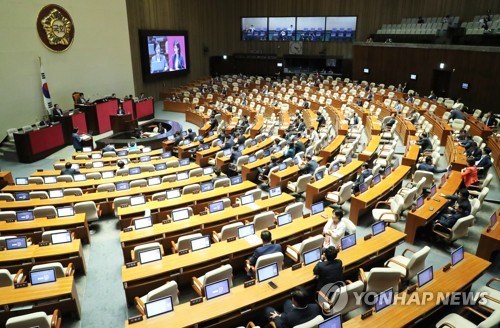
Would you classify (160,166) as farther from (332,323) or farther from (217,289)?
(332,323)

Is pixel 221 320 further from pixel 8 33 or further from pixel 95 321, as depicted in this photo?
pixel 8 33

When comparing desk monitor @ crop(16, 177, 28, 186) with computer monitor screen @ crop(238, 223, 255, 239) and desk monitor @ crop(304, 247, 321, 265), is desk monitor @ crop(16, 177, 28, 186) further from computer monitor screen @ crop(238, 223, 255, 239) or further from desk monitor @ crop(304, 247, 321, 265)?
desk monitor @ crop(304, 247, 321, 265)

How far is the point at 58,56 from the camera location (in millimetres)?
17438

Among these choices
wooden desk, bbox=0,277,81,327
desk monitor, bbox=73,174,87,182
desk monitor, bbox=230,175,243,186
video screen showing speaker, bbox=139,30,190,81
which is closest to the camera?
wooden desk, bbox=0,277,81,327

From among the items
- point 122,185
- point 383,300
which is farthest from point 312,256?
point 122,185

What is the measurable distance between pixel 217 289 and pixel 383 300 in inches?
88.0

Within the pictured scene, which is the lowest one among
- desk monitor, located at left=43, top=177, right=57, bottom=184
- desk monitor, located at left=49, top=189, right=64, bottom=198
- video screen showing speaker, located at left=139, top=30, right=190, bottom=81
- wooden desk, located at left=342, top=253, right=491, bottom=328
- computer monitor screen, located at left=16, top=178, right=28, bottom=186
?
computer monitor screen, located at left=16, top=178, right=28, bottom=186

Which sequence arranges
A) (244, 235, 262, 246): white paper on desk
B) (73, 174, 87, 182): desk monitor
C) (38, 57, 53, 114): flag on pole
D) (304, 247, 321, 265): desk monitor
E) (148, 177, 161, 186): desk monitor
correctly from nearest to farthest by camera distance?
(304, 247, 321, 265): desk monitor, (244, 235, 262, 246): white paper on desk, (148, 177, 161, 186): desk monitor, (73, 174, 87, 182): desk monitor, (38, 57, 53, 114): flag on pole

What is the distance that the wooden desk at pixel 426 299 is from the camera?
4492mm

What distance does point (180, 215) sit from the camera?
742 cm

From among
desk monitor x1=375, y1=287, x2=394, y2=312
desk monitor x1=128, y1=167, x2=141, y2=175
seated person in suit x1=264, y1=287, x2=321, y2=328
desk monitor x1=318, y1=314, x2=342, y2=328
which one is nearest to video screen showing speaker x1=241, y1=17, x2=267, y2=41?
desk monitor x1=128, y1=167, x2=141, y2=175

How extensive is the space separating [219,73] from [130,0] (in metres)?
11.0

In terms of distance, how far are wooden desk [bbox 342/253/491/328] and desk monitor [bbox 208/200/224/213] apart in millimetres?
3966

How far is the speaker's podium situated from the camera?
17.1 m
